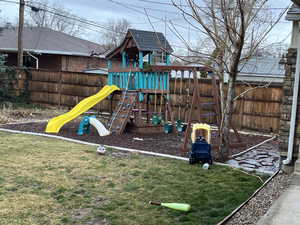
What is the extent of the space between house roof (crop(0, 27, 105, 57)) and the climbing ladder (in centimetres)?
1081

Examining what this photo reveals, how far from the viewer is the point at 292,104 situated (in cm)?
573

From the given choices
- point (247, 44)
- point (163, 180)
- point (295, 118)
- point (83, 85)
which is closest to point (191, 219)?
point (163, 180)

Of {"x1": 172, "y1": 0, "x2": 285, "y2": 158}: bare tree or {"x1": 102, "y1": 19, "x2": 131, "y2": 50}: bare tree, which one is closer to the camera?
{"x1": 172, "y1": 0, "x2": 285, "y2": 158}: bare tree

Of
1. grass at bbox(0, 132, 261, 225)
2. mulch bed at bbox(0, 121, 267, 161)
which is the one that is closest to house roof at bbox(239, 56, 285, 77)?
mulch bed at bbox(0, 121, 267, 161)

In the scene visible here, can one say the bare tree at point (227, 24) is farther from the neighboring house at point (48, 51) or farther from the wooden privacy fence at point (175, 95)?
the neighboring house at point (48, 51)

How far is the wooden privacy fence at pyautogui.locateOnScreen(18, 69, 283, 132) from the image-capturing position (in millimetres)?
10703

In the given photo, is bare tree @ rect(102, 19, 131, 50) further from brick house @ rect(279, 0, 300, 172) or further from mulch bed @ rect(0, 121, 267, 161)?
brick house @ rect(279, 0, 300, 172)

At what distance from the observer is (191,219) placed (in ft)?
12.3

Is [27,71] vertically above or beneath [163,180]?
above

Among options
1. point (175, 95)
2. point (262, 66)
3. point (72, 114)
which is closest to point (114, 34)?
point (262, 66)

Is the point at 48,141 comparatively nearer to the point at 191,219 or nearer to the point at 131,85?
the point at 131,85

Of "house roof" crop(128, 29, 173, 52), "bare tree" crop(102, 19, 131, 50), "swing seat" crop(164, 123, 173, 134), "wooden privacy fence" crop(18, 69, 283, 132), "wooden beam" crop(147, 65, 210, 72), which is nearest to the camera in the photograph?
"wooden beam" crop(147, 65, 210, 72)

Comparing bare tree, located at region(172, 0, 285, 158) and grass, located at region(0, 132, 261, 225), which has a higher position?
bare tree, located at region(172, 0, 285, 158)

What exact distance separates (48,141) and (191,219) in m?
5.24
